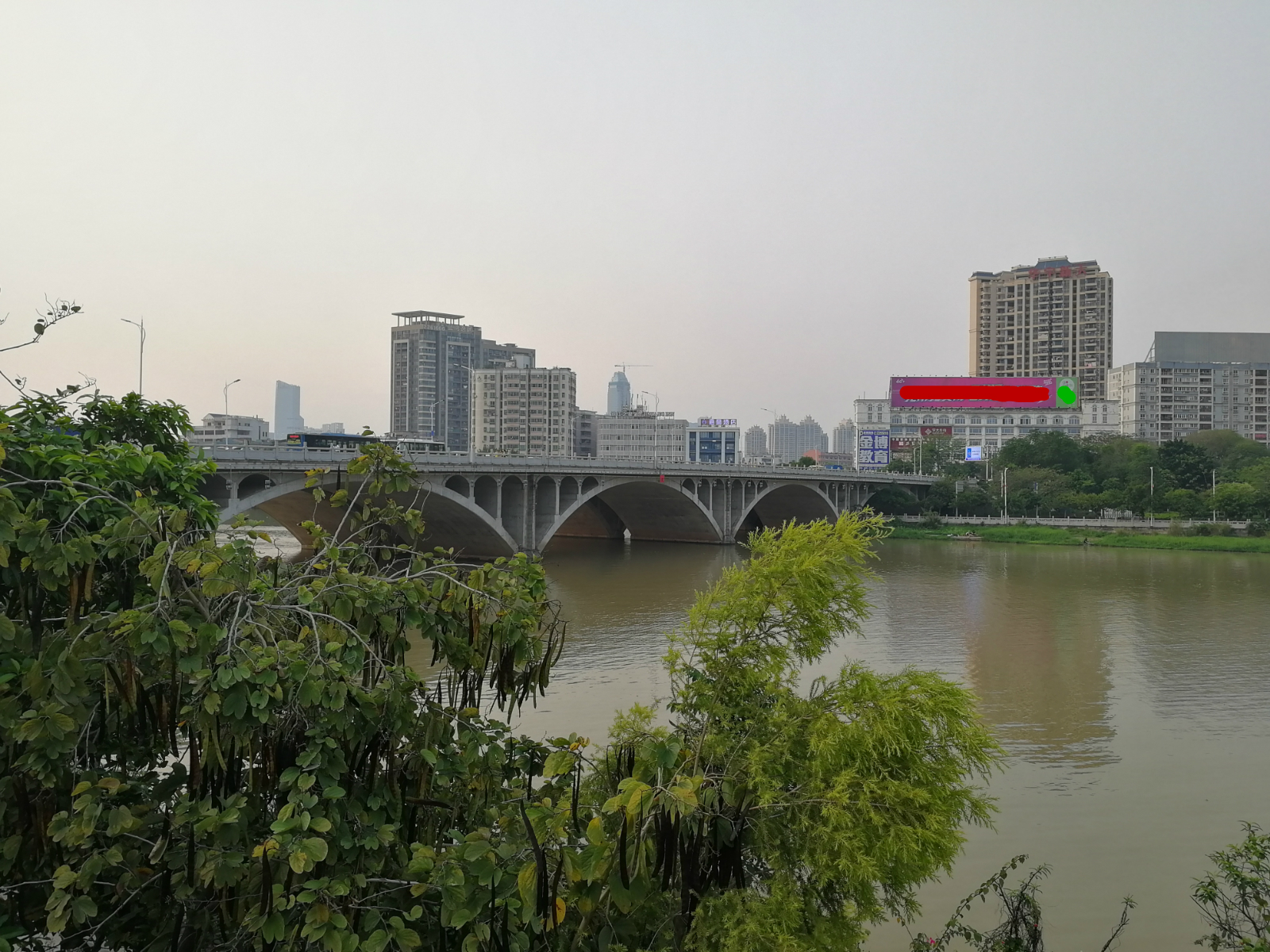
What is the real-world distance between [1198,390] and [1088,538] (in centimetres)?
6486

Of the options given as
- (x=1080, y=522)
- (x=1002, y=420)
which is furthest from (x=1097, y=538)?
(x=1002, y=420)

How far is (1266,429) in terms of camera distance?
10606cm

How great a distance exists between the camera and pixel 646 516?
5400 cm

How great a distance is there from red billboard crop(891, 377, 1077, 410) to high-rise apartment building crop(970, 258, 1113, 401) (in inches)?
416

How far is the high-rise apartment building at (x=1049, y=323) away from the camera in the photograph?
117m

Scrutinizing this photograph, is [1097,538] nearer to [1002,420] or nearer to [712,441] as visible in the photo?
[1002,420]

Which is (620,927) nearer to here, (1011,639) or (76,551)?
(76,551)

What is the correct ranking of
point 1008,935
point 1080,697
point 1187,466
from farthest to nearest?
point 1187,466
point 1080,697
point 1008,935

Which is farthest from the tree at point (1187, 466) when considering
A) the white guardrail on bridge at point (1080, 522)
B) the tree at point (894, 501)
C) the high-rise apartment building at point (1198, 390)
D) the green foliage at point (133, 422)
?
the green foliage at point (133, 422)

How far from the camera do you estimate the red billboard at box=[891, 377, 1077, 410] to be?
106 meters

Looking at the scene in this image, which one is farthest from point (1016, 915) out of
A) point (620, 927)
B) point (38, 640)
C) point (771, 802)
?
point (38, 640)

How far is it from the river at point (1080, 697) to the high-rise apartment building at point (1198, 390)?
7450cm

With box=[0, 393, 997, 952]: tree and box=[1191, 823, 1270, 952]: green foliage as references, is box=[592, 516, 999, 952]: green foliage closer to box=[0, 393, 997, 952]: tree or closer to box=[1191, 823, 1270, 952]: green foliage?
box=[0, 393, 997, 952]: tree

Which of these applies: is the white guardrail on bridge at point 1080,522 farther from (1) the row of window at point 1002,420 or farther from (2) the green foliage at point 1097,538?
(1) the row of window at point 1002,420
